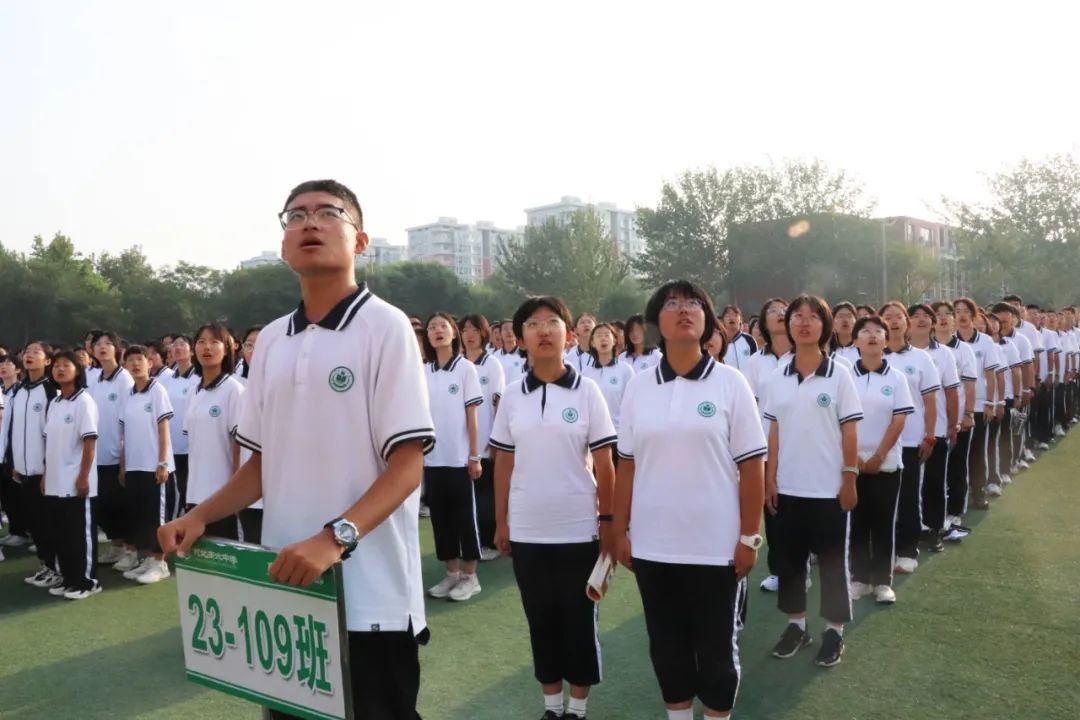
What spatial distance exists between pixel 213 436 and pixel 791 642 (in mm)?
3694

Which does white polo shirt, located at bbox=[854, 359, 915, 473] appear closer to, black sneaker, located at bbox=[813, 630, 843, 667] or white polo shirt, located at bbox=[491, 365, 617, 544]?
black sneaker, located at bbox=[813, 630, 843, 667]

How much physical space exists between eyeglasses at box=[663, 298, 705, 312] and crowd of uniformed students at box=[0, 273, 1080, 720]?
0.01 meters

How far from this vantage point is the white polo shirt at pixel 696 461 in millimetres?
3291

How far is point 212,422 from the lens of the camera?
562 cm

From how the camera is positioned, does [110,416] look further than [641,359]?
No

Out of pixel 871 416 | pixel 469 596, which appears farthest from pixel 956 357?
pixel 469 596

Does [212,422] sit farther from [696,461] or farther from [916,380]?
[916,380]

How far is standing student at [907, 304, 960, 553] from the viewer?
6.68 meters

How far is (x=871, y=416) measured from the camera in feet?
17.6

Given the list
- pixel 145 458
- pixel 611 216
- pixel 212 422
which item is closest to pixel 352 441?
pixel 212 422

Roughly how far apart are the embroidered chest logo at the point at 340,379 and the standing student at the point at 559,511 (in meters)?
1.98

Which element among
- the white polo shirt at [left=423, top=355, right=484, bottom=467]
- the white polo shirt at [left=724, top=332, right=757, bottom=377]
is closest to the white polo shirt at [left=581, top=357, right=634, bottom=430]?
the white polo shirt at [left=724, top=332, right=757, bottom=377]

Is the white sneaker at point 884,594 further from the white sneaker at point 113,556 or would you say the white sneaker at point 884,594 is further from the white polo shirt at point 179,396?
the white sneaker at point 113,556

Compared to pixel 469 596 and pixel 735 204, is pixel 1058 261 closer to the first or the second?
pixel 735 204
